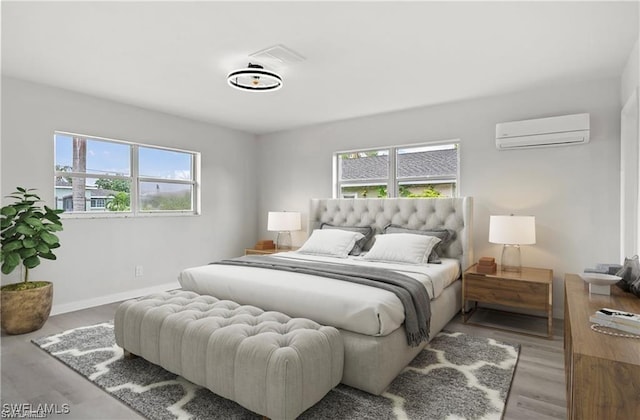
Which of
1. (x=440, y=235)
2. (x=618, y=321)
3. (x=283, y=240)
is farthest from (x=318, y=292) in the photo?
(x=283, y=240)

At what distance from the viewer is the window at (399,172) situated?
4.27 metres

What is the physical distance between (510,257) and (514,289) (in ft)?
1.91

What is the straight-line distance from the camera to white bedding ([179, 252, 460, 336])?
2152mm

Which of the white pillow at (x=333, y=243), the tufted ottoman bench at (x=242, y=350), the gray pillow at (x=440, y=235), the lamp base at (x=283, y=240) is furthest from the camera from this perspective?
the lamp base at (x=283, y=240)

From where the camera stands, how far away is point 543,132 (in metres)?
3.47

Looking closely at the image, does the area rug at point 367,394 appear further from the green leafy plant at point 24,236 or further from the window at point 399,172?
the window at point 399,172

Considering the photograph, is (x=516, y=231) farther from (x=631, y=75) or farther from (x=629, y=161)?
(x=631, y=75)

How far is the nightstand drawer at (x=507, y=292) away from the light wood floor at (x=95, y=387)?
0.30 meters

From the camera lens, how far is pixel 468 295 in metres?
3.38

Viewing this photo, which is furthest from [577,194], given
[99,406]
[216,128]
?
[216,128]

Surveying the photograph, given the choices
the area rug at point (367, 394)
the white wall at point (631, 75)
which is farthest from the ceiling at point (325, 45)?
the area rug at point (367, 394)

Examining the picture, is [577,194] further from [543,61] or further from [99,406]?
[99,406]

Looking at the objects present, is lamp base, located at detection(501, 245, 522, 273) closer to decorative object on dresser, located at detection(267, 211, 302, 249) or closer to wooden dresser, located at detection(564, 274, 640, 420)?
wooden dresser, located at detection(564, 274, 640, 420)

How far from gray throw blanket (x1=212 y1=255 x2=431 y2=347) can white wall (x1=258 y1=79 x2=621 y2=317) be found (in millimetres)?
1708
